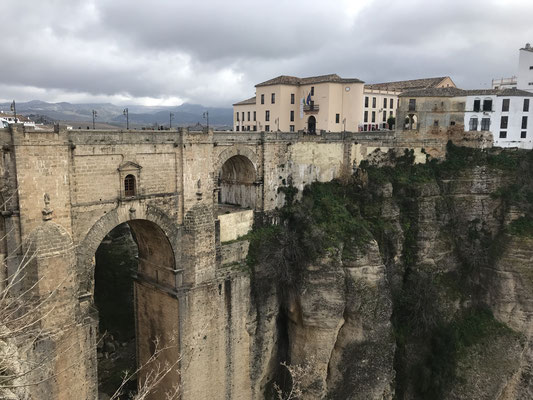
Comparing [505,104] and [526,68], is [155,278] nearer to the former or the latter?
[505,104]

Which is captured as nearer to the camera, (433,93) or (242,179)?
(242,179)

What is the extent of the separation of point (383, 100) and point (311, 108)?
805 cm

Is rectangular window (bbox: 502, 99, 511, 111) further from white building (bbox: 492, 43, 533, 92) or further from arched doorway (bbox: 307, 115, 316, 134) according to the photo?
arched doorway (bbox: 307, 115, 316, 134)

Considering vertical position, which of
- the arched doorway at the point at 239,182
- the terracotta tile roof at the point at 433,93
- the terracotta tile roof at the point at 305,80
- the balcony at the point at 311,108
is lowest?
the arched doorway at the point at 239,182

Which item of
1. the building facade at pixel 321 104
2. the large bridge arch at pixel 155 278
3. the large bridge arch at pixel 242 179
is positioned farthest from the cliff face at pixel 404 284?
the building facade at pixel 321 104

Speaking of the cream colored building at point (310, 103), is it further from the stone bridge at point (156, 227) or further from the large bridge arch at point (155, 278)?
the large bridge arch at point (155, 278)

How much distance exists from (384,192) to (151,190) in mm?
14903

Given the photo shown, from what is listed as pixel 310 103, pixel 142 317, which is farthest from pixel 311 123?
pixel 142 317

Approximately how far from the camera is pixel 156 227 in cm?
1909

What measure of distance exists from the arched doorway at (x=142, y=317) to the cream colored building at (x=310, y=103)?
1765cm

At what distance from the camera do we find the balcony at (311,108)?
37406mm

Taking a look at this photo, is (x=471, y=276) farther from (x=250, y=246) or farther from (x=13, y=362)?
(x=13, y=362)

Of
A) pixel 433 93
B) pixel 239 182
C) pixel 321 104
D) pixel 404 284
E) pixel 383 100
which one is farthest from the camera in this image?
pixel 383 100

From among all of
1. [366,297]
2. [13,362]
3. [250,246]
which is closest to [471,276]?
[366,297]
